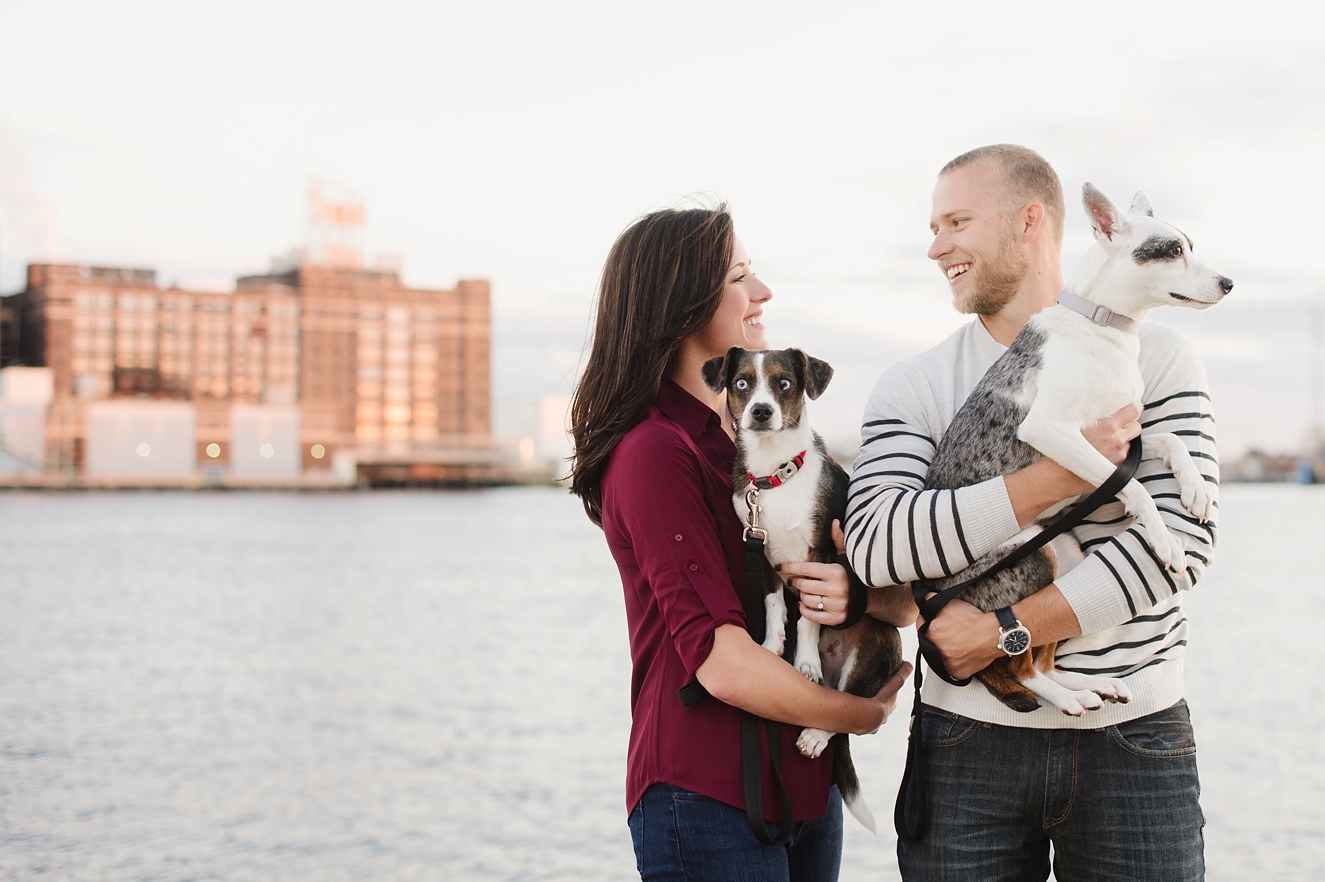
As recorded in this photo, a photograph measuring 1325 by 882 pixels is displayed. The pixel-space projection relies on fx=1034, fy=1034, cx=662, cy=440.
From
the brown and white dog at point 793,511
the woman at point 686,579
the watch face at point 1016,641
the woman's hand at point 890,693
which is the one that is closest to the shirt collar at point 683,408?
the woman at point 686,579

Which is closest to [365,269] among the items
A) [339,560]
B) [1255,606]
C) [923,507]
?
[339,560]

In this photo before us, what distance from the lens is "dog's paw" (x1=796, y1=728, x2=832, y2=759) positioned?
9.00 ft

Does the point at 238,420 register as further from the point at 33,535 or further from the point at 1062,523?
the point at 1062,523

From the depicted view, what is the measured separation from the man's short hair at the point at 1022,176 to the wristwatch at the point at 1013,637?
123 centimetres

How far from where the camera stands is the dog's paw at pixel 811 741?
9.00 ft

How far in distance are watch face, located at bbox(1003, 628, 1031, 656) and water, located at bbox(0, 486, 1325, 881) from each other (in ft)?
25.3

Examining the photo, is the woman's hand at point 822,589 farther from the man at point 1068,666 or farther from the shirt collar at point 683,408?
the shirt collar at point 683,408

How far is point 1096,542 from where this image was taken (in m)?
2.79

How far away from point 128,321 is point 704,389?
482 feet

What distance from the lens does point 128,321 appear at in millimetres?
132250

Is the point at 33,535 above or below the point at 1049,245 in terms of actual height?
below

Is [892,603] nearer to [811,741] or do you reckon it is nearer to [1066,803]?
[811,741]

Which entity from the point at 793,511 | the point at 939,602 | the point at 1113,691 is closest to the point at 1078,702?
the point at 1113,691

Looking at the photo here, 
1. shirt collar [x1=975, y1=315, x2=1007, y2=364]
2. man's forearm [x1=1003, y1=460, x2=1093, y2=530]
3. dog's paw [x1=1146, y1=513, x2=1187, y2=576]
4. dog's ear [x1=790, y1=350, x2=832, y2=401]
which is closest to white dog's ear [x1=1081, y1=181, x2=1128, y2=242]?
shirt collar [x1=975, y1=315, x2=1007, y2=364]
